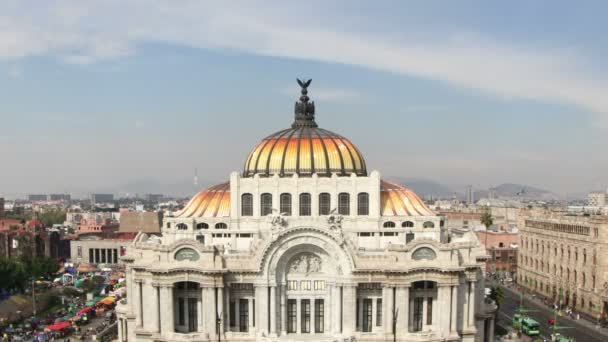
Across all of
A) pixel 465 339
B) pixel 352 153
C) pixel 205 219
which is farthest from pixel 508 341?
pixel 205 219

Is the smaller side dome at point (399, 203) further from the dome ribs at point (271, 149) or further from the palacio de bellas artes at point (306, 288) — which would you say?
the dome ribs at point (271, 149)

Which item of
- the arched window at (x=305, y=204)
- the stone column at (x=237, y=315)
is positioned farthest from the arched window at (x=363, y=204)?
the stone column at (x=237, y=315)

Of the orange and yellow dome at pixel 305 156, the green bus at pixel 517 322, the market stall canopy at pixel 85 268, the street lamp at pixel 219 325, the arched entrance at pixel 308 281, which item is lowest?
the market stall canopy at pixel 85 268

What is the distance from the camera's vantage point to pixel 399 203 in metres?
72.1

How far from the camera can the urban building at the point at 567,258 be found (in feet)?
308

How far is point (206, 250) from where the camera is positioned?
6047 cm

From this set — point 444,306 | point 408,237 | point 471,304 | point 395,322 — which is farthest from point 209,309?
point 471,304

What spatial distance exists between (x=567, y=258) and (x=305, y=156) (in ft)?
190

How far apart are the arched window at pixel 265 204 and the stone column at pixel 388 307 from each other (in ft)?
55.7

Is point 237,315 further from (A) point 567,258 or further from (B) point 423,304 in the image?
(A) point 567,258

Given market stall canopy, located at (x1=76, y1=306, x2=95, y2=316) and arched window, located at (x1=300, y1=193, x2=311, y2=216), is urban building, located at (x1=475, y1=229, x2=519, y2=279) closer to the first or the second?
arched window, located at (x1=300, y1=193, x2=311, y2=216)

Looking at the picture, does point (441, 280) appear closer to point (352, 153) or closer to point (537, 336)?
point (352, 153)

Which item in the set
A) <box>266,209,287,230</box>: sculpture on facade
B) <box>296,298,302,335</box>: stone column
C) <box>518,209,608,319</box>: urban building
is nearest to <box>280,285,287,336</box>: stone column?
<box>296,298,302,335</box>: stone column

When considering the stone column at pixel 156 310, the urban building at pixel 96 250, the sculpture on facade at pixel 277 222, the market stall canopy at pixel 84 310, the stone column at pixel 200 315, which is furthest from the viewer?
the urban building at pixel 96 250
